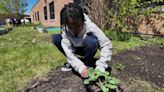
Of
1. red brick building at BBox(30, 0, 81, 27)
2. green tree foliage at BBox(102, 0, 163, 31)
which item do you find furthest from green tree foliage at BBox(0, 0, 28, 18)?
green tree foliage at BBox(102, 0, 163, 31)

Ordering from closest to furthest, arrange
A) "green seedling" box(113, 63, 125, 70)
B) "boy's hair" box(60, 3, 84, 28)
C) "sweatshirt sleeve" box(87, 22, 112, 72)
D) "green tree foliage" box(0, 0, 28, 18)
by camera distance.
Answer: "boy's hair" box(60, 3, 84, 28) < "sweatshirt sleeve" box(87, 22, 112, 72) < "green seedling" box(113, 63, 125, 70) < "green tree foliage" box(0, 0, 28, 18)

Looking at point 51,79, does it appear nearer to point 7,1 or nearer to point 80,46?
point 80,46

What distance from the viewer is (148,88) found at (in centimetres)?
117

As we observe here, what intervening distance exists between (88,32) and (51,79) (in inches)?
32.5

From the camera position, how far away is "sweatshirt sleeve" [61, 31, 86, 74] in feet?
4.26

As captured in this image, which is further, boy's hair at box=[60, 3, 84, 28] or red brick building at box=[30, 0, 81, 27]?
red brick building at box=[30, 0, 81, 27]

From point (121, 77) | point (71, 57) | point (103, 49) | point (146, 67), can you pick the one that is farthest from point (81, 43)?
point (146, 67)

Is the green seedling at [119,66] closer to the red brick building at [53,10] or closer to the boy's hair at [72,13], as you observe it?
the boy's hair at [72,13]

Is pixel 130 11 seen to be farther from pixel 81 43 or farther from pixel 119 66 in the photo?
pixel 81 43

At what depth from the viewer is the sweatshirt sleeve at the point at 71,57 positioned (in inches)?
51.2

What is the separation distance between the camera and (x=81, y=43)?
4.86 ft

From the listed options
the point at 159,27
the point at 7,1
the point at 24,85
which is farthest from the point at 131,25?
the point at 7,1

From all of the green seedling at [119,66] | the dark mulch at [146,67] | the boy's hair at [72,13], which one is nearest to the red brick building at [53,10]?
the dark mulch at [146,67]

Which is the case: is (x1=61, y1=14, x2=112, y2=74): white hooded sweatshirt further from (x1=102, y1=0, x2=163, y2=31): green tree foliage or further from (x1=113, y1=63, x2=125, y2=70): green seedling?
(x1=102, y1=0, x2=163, y2=31): green tree foliage
